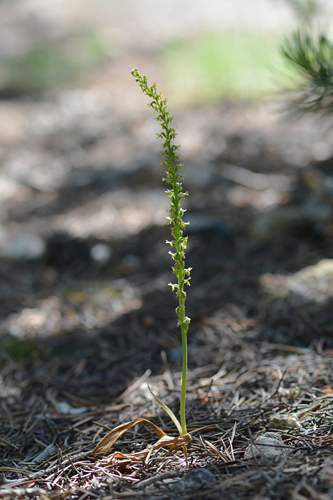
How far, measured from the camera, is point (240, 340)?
2.31m

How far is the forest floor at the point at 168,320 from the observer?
1.40m

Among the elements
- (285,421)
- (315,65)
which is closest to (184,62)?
(315,65)

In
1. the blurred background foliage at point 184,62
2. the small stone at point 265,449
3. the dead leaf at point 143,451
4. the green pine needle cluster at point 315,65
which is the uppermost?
the blurred background foliage at point 184,62

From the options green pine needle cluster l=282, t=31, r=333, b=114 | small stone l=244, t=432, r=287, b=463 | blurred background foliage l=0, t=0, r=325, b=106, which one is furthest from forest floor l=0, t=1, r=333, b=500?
blurred background foliage l=0, t=0, r=325, b=106

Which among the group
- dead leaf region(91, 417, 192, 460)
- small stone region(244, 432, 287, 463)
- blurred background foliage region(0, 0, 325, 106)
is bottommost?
dead leaf region(91, 417, 192, 460)

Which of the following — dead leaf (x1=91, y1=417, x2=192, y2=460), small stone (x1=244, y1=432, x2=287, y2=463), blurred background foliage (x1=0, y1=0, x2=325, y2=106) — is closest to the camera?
small stone (x1=244, y1=432, x2=287, y2=463)

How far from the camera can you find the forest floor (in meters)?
1.40

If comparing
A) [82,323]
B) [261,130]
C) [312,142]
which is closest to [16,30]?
[261,130]

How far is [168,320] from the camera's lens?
8.79ft

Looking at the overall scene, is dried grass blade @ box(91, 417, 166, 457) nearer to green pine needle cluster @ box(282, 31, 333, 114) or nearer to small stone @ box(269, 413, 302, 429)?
small stone @ box(269, 413, 302, 429)

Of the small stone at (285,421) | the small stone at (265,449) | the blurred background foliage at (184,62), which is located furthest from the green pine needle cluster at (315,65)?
the blurred background foliage at (184,62)

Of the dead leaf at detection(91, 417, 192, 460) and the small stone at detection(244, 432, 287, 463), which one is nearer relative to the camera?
the small stone at detection(244, 432, 287, 463)

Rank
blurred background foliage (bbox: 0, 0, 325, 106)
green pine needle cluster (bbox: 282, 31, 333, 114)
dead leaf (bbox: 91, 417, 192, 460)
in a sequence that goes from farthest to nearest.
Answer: blurred background foliage (bbox: 0, 0, 325, 106) → green pine needle cluster (bbox: 282, 31, 333, 114) → dead leaf (bbox: 91, 417, 192, 460)

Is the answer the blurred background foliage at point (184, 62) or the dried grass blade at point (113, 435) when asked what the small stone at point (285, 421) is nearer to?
the dried grass blade at point (113, 435)
